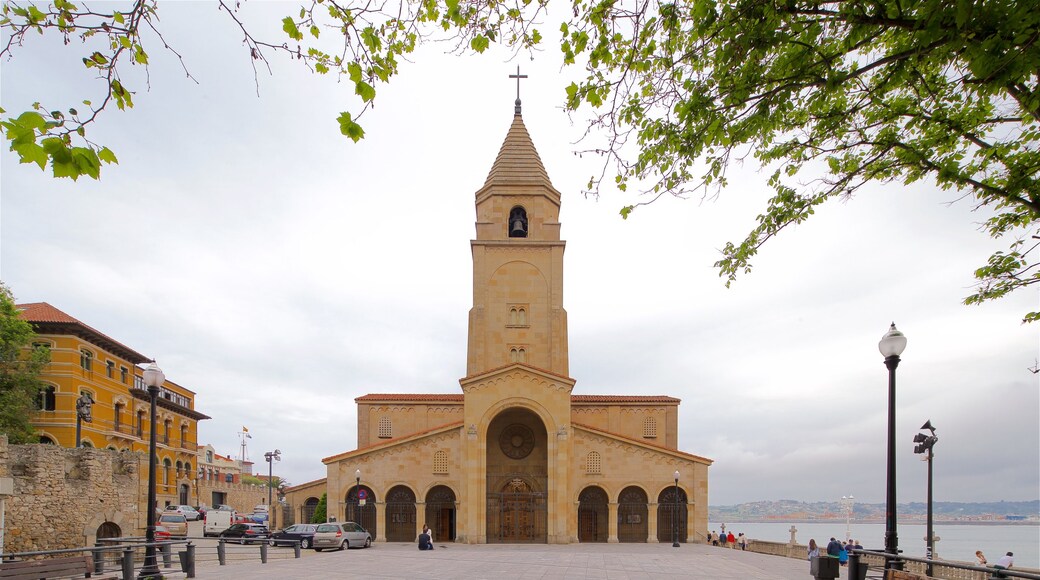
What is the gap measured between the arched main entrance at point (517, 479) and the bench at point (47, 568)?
2420 centimetres

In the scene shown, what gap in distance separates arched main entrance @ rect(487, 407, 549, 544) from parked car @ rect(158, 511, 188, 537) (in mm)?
16172

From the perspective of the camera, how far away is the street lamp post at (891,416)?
39.2 feet

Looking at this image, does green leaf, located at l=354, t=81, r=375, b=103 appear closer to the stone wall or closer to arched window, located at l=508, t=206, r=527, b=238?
the stone wall

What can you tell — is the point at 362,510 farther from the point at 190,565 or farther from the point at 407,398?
the point at 190,565

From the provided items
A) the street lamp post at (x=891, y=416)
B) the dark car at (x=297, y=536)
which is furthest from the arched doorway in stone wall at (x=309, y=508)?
the street lamp post at (x=891, y=416)

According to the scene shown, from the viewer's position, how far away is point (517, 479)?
39.0 metres

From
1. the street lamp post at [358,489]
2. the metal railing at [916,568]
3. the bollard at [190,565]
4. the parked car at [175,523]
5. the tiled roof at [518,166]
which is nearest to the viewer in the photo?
the metal railing at [916,568]

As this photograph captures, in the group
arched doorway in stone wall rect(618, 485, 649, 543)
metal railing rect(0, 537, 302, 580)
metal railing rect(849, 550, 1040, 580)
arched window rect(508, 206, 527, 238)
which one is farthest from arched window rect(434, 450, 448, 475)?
metal railing rect(849, 550, 1040, 580)

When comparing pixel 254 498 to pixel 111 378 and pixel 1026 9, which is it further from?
pixel 1026 9

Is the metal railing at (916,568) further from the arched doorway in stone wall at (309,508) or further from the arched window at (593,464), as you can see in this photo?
the arched doorway in stone wall at (309,508)

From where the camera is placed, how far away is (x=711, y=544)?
38.7 metres

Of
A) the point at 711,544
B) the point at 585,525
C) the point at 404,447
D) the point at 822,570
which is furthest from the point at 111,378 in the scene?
the point at 822,570

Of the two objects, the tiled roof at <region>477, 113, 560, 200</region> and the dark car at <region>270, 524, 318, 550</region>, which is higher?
the tiled roof at <region>477, 113, 560, 200</region>

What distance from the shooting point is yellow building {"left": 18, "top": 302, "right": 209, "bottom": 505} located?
41812mm
